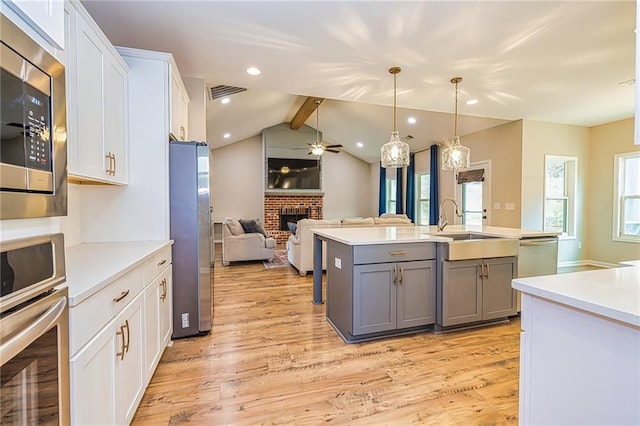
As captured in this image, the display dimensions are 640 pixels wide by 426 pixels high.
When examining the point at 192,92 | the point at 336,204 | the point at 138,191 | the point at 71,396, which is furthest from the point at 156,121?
the point at 336,204

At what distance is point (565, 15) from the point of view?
2230mm

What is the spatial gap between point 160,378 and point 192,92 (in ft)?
9.60

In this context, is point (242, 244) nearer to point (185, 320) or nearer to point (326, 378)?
point (185, 320)

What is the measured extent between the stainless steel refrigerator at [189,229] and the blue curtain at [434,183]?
18.9 feet

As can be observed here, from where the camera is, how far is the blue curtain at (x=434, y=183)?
7.03 meters

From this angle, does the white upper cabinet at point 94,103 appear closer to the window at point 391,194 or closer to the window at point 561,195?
the window at point 561,195

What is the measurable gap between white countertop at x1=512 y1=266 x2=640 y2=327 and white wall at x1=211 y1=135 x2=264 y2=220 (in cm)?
827

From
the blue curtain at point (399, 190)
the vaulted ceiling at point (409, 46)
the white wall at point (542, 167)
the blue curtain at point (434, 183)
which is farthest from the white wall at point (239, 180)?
the white wall at point (542, 167)

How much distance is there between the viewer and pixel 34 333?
76 cm

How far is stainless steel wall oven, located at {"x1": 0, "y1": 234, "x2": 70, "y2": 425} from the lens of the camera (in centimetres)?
67

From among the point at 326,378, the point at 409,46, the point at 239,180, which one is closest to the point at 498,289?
the point at 326,378

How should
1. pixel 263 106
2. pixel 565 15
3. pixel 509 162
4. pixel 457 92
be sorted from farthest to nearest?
pixel 263 106, pixel 509 162, pixel 457 92, pixel 565 15

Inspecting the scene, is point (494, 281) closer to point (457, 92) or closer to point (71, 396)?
point (457, 92)

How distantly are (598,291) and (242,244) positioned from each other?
536 centimetres
